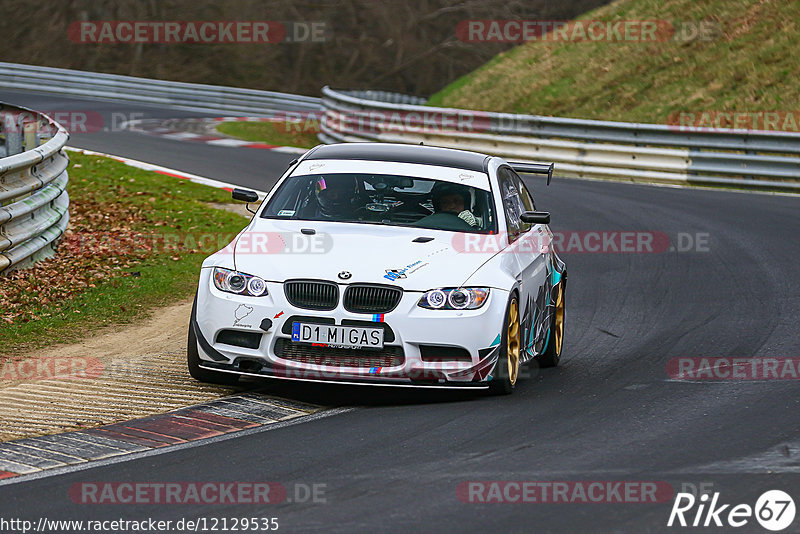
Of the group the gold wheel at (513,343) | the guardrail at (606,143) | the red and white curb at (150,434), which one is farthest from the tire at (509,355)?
the guardrail at (606,143)

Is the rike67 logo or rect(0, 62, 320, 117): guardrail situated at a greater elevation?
the rike67 logo

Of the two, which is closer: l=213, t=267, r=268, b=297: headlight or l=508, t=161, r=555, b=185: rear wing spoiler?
l=213, t=267, r=268, b=297: headlight

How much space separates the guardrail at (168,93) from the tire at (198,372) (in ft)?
90.6

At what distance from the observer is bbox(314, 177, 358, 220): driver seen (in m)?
9.01

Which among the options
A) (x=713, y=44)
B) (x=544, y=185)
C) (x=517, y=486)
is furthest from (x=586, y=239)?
(x=713, y=44)

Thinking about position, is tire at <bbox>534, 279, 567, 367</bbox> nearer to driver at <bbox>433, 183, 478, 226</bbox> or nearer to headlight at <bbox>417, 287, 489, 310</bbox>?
driver at <bbox>433, 183, 478, 226</bbox>

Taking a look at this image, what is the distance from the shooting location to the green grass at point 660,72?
95.7 feet

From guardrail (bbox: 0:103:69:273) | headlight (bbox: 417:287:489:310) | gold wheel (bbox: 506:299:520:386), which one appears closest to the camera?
headlight (bbox: 417:287:489:310)

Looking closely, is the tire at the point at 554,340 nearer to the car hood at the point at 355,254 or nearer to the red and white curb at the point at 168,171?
the car hood at the point at 355,254

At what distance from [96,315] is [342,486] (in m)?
5.46

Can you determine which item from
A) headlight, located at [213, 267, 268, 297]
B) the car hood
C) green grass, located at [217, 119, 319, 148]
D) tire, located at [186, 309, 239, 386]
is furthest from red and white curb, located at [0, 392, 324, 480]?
green grass, located at [217, 119, 319, 148]

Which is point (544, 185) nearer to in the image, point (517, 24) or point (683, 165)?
point (683, 165)

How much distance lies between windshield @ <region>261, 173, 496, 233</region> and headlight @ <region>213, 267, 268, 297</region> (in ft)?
3.16

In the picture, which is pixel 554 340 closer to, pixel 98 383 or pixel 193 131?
pixel 98 383
